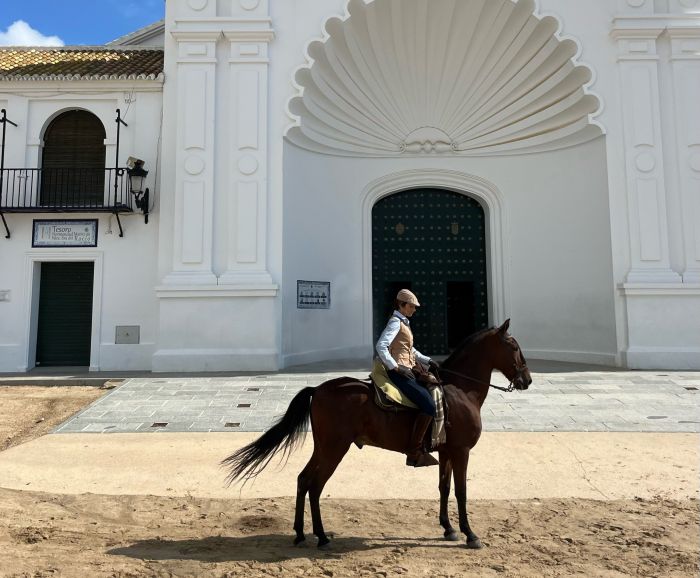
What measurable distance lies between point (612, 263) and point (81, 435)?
10709 mm

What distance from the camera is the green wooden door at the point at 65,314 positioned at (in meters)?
12.1

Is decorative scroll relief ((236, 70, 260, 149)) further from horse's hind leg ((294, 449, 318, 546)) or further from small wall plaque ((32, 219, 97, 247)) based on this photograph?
horse's hind leg ((294, 449, 318, 546))

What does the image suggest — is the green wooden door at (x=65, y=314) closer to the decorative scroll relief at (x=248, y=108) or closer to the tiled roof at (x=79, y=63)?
the tiled roof at (x=79, y=63)

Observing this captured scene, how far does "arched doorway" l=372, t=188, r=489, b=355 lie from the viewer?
45.3 ft

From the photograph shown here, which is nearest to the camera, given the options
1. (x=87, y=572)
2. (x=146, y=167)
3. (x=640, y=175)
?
(x=87, y=572)

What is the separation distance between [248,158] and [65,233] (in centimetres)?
472

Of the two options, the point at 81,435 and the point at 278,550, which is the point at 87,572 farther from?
the point at 81,435

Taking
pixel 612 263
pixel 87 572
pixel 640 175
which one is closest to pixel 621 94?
pixel 640 175

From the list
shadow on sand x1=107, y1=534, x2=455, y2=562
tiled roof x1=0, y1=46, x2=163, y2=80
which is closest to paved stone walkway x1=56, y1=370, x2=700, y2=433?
shadow on sand x1=107, y1=534, x2=455, y2=562

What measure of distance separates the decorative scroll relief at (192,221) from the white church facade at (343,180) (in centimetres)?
4

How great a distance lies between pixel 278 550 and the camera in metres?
3.51

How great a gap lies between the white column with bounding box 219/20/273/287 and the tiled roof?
2222mm

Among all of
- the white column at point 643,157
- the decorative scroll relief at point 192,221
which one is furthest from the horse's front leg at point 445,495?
the white column at point 643,157

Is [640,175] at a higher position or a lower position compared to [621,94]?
lower
